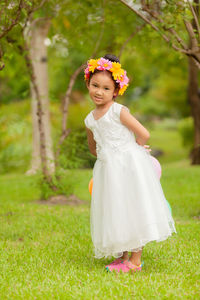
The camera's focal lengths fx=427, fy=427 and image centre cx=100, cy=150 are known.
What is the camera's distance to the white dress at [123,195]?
3.48m

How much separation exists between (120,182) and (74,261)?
1.04 meters

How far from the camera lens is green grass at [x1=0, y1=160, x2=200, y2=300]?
10.4 feet

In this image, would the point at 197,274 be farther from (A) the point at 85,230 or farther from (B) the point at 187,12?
(B) the point at 187,12

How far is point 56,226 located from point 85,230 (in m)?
0.48

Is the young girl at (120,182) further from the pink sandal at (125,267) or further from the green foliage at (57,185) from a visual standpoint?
the green foliage at (57,185)

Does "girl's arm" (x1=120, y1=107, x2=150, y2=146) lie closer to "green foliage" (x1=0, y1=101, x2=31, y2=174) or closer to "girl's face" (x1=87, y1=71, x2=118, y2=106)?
"girl's face" (x1=87, y1=71, x2=118, y2=106)

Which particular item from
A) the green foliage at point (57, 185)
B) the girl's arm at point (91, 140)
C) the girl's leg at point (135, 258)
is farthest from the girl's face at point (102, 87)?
the green foliage at point (57, 185)

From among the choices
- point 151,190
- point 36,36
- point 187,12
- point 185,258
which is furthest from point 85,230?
point 36,36

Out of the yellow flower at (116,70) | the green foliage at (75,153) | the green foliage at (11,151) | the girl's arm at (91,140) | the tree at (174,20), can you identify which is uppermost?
the tree at (174,20)

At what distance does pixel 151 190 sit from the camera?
3.56m

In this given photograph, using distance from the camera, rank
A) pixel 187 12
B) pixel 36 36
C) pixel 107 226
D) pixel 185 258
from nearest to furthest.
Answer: pixel 107 226 → pixel 185 258 → pixel 187 12 → pixel 36 36

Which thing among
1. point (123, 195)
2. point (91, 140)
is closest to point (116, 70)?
point (91, 140)

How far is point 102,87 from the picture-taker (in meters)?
3.61

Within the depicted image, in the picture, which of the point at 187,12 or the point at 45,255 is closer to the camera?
the point at 45,255
